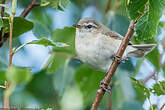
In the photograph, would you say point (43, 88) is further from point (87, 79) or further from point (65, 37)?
point (65, 37)

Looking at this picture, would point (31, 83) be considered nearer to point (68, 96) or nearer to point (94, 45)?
point (68, 96)

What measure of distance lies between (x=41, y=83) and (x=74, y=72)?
1.24ft

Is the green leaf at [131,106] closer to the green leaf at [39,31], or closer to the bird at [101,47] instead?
the bird at [101,47]

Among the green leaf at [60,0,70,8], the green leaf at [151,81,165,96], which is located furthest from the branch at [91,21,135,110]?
the green leaf at [60,0,70,8]

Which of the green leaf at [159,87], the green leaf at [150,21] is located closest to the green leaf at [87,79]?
the green leaf at [159,87]

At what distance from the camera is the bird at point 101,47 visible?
8.95ft

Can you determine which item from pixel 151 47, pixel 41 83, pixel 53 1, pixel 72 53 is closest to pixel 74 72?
pixel 72 53

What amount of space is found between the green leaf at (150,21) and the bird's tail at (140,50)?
109 centimetres

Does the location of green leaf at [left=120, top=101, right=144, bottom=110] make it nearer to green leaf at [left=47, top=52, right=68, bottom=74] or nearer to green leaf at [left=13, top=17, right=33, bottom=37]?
green leaf at [left=47, top=52, right=68, bottom=74]

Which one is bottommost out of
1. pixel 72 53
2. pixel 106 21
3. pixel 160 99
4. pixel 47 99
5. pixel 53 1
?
pixel 47 99

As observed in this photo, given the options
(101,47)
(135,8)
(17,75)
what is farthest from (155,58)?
(17,75)

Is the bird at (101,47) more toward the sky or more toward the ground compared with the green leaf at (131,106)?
more toward the sky

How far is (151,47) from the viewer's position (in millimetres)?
2695

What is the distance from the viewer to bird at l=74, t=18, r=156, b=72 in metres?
2.73
